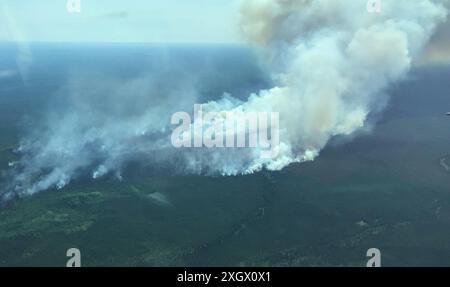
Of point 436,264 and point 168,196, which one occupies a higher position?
point 168,196

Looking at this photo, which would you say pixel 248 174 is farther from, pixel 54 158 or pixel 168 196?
pixel 54 158

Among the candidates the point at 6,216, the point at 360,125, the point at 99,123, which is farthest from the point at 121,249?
the point at 360,125

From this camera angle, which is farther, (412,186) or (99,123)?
(99,123)

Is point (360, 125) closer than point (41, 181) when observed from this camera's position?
No

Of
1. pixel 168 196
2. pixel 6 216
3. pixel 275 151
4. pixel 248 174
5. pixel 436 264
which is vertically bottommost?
pixel 436 264

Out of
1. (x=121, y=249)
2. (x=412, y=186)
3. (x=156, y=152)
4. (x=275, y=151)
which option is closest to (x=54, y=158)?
(x=156, y=152)
